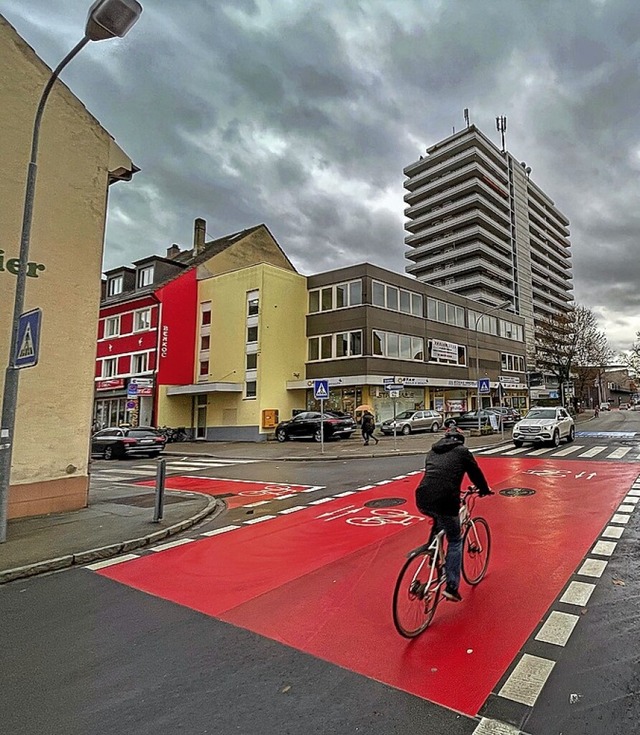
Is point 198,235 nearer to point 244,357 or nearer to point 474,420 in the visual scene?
point 244,357

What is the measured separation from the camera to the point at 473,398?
150 feet

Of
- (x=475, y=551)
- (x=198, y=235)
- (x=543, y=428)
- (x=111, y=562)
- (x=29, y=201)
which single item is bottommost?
(x=111, y=562)

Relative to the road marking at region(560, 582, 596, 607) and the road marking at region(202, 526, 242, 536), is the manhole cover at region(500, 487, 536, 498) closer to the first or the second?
the road marking at region(560, 582, 596, 607)

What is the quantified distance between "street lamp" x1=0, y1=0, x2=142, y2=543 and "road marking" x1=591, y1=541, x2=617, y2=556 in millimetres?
8259

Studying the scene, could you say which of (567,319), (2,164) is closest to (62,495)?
(2,164)

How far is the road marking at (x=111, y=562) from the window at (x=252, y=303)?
2749 centimetres

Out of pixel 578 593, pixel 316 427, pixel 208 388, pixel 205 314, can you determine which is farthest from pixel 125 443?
pixel 578 593

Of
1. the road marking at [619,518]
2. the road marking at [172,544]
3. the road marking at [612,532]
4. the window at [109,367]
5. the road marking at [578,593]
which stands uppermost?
the window at [109,367]

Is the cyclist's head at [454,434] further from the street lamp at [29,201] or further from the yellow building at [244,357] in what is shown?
the yellow building at [244,357]

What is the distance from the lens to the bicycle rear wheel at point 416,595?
3939mm

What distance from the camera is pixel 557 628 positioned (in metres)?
4.11

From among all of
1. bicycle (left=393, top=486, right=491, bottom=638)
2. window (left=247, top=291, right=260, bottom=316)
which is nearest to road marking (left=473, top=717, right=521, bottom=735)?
bicycle (left=393, top=486, right=491, bottom=638)

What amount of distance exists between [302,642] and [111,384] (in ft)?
123


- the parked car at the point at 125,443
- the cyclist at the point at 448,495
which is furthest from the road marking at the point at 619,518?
the parked car at the point at 125,443
